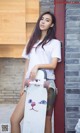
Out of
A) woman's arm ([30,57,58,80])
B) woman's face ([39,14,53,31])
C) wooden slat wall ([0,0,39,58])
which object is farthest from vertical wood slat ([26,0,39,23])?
woman's arm ([30,57,58,80])

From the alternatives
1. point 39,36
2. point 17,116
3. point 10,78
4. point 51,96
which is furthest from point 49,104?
point 10,78

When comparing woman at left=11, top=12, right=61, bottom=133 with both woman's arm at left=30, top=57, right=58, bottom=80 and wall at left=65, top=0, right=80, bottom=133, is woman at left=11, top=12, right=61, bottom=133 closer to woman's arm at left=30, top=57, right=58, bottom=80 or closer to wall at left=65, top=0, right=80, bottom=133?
woman's arm at left=30, top=57, right=58, bottom=80

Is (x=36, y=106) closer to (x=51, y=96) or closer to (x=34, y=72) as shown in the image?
(x=51, y=96)

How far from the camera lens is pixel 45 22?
7.22 ft

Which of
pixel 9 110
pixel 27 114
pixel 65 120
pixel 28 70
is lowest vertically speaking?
pixel 9 110

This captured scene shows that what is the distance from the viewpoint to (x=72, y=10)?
2430 millimetres

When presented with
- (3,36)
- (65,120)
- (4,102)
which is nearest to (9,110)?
(4,102)

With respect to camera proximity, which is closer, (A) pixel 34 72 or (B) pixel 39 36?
(A) pixel 34 72

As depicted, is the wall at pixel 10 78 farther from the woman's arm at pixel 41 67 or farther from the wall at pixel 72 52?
the woman's arm at pixel 41 67

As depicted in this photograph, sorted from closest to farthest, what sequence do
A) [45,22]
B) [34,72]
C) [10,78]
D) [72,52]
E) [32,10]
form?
1. [34,72]
2. [45,22]
3. [72,52]
4. [32,10]
5. [10,78]

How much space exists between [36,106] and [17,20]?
8.07 ft

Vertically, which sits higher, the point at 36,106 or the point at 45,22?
the point at 45,22

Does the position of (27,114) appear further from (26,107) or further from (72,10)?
(72,10)

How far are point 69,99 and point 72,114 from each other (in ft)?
0.41
